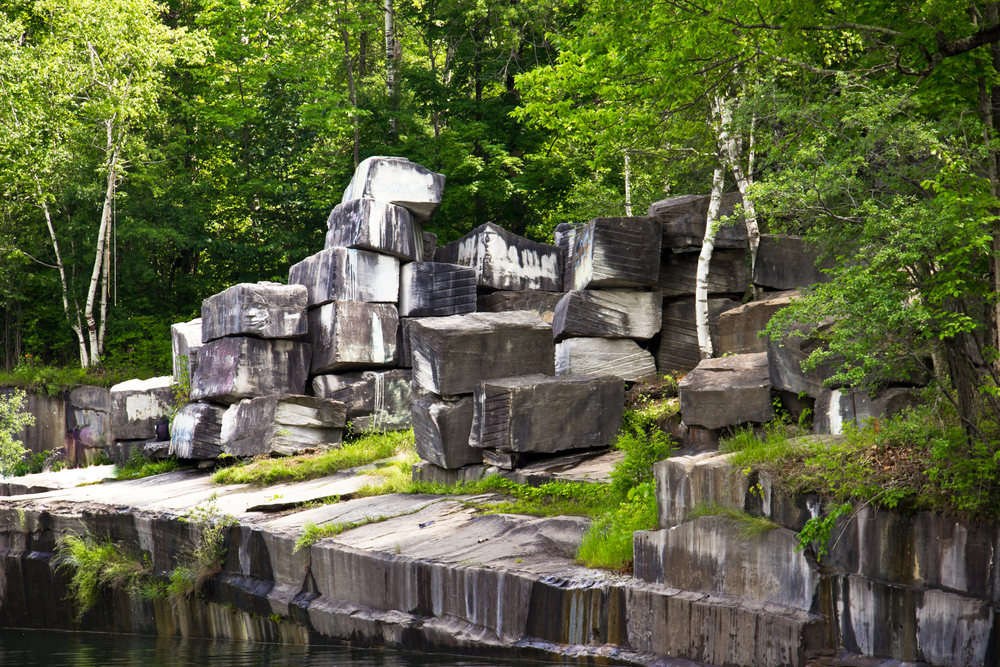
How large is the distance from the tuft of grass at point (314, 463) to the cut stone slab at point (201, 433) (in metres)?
0.82

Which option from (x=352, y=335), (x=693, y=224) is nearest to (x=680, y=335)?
(x=693, y=224)

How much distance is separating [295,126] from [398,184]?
30.7 ft

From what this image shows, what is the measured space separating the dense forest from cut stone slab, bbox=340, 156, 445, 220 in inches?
79.0

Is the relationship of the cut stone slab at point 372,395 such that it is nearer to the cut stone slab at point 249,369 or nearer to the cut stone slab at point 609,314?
the cut stone slab at point 249,369

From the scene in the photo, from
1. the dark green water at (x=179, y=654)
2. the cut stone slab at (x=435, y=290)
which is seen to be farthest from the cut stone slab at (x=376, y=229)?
the dark green water at (x=179, y=654)

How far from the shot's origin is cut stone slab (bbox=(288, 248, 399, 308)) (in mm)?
13742

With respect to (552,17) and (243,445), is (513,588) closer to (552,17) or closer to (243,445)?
(243,445)

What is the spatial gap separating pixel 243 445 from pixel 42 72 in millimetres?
11861

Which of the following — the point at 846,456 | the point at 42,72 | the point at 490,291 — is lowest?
the point at 846,456

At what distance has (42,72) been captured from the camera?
19562mm

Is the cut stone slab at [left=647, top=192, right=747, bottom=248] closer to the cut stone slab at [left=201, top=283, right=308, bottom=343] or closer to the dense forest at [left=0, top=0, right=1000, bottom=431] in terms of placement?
the dense forest at [left=0, top=0, right=1000, bottom=431]

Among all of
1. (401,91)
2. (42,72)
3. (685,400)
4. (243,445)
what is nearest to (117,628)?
(243,445)

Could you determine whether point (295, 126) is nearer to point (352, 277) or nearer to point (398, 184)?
point (398, 184)

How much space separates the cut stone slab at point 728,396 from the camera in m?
8.58
